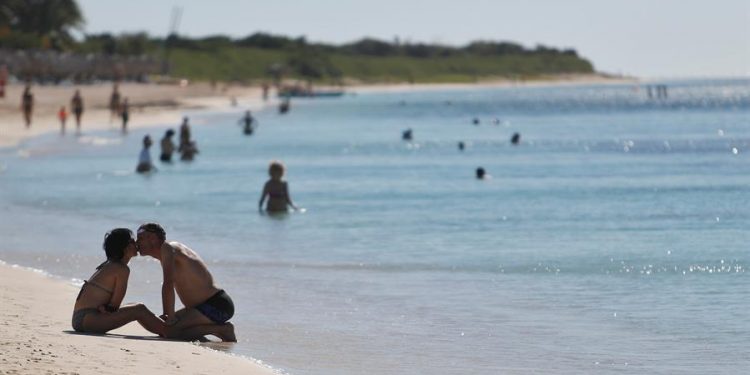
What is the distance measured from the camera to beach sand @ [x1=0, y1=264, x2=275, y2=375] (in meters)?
8.66

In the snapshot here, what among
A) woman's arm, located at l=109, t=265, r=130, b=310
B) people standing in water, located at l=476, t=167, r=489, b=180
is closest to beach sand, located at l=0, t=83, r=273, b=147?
people standing in water, located at l=476, t=167, r=489, b=180

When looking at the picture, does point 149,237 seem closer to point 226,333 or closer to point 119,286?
point 119,286

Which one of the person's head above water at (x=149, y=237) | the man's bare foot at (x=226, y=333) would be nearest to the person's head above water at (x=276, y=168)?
the man's bare foot at (x=226, y=333)

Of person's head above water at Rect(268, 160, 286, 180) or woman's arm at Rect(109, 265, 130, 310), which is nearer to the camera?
woman's arm at Rect(109, 265, 130, 310)

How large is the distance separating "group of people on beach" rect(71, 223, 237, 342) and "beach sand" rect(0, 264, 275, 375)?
13 cm

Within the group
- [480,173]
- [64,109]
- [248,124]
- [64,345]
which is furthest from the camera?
[248,124]

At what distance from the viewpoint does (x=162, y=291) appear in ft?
34.0

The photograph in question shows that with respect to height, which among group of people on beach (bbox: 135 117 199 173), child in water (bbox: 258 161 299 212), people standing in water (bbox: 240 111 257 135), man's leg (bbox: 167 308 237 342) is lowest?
people standing in water (bbox: 240 111 257 135)

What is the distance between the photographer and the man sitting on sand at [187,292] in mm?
10328

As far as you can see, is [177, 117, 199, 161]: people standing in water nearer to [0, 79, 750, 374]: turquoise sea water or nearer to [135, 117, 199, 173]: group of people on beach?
[135, 117, 199, 173]: group of people on beach

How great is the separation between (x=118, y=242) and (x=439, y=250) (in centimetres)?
784

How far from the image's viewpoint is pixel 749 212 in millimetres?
22953

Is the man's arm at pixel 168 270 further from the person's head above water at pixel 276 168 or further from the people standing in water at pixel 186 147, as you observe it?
the people standing in water at pixel 186 147

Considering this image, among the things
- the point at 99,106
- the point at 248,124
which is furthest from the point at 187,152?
the point at 99,106
